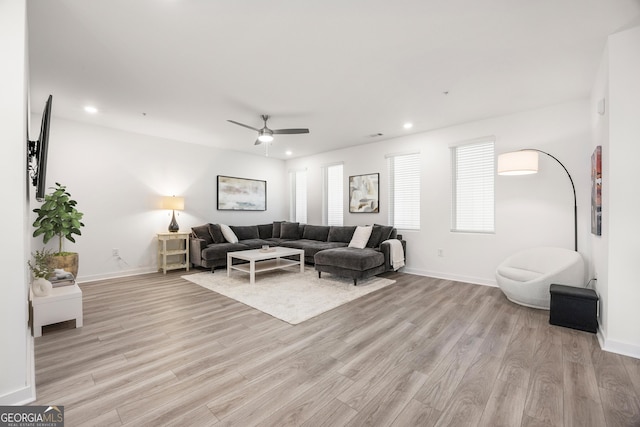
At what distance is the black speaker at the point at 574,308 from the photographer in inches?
105

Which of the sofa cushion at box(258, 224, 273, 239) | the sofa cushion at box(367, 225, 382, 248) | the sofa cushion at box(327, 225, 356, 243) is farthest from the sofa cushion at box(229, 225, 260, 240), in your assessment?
the sofa cushion at box(367, 225, 382, 248)

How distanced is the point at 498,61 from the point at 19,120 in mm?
3938

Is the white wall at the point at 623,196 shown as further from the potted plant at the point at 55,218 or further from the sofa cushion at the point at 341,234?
the potted plant at the point at 55,218

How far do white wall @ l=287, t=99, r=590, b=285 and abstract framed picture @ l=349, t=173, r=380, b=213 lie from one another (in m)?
0.14

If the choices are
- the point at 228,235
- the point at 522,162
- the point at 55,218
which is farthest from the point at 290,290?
the point at 522,162

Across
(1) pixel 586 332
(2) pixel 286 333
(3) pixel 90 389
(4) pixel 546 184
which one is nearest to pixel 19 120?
(3) pixel 90 389

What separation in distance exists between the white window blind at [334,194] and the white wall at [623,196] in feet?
15.5

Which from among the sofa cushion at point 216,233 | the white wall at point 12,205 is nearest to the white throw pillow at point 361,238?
the sofa cushion at point 216,233

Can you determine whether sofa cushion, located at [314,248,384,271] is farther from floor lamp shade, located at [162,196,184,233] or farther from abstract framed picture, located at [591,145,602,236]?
floor lamp shade, located at [162,196,184,233]

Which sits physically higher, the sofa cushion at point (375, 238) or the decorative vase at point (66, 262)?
the sofa cushion at point (375, 238)

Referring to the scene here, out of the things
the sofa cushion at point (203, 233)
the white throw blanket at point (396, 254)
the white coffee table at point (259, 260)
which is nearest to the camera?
the white coffee table at point (259, 260)

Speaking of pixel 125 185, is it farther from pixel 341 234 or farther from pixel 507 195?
pixel 507 195

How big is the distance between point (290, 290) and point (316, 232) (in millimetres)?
2657

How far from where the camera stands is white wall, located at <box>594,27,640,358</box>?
2.25 m
